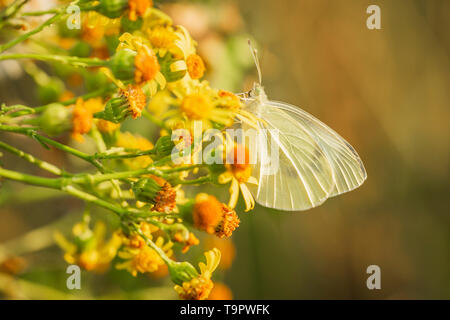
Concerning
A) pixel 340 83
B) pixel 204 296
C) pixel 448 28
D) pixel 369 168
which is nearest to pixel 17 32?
pixel 204 296

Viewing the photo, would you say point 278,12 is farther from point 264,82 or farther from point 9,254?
point 9,254

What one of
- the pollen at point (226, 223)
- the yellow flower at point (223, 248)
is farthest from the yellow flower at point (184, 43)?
the yellow flower at point (223, 248)

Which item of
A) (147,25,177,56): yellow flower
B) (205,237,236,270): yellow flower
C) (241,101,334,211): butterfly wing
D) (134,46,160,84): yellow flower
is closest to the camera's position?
(134,46,160,84): yellow flower

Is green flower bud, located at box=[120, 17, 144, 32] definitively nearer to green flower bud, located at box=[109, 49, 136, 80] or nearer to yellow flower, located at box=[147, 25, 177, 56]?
yellow flower, located at box=[147, 25, 177, 56]

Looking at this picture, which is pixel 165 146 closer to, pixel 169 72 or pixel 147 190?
pixel 147 190

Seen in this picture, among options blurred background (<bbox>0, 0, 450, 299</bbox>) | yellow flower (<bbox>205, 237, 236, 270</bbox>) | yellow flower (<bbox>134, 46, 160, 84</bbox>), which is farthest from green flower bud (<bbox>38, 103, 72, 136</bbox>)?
blurred background (<bbox>0, 0, 450, 299</bbox>)
